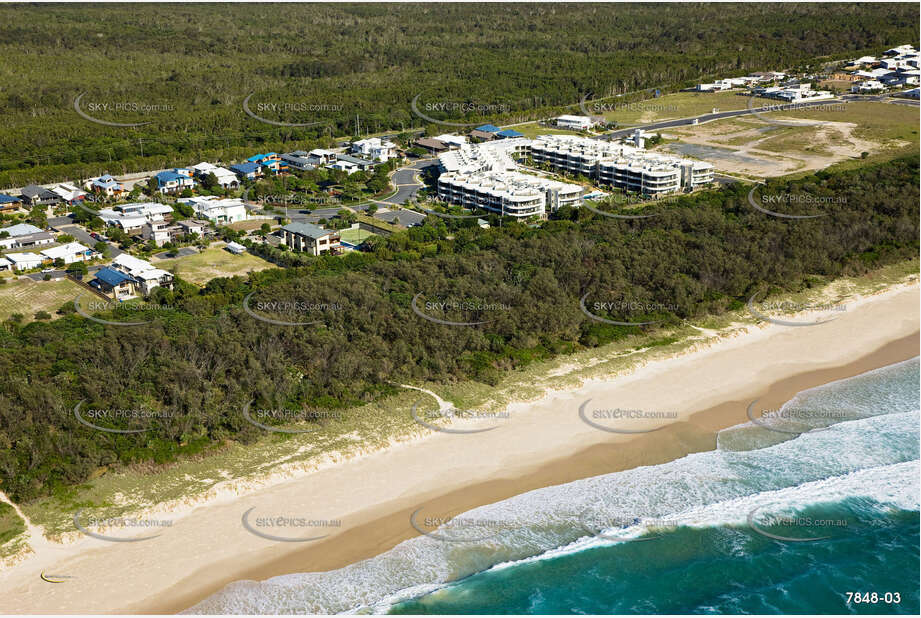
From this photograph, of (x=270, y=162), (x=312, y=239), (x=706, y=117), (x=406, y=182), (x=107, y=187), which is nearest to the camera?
(x=312, y=239)

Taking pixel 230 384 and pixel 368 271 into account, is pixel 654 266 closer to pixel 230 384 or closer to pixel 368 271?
pixel 368 271

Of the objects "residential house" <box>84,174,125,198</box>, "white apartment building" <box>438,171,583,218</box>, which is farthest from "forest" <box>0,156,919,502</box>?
"residential house" <box>84,174,125,198</box>

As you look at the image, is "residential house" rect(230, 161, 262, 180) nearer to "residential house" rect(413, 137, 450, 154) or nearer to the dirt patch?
"residential house" rect(413, 137, 450, 154)

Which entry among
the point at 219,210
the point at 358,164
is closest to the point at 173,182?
the point at 219,210

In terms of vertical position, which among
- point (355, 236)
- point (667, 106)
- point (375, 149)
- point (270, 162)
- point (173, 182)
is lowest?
point (355, 236)

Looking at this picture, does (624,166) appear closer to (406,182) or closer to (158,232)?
(406,182)

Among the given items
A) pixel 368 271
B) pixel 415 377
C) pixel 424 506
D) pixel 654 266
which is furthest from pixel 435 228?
pixel 424 506
